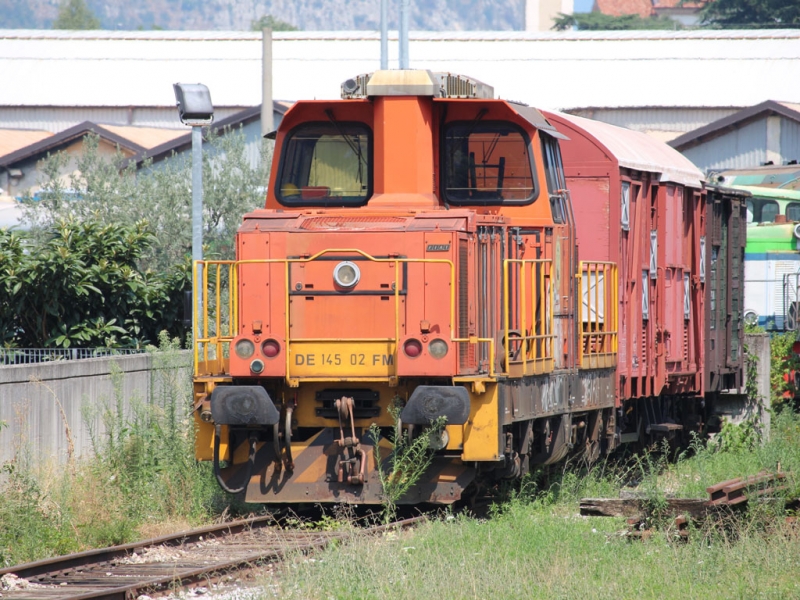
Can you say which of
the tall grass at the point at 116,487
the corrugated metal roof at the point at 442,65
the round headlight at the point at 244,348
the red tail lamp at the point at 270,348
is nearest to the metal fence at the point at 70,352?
the tall grass at the point at 116,487

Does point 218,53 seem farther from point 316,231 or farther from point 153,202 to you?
point 316,231

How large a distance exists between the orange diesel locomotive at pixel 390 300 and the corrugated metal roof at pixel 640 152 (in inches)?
74.8

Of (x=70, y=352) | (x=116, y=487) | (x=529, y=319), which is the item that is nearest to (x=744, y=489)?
(x=529, y=319)

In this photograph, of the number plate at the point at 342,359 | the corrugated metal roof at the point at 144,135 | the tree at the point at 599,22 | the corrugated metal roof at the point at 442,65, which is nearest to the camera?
the number plate at the point at 342,359

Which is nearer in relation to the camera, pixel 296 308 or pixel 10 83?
pixel 296 308

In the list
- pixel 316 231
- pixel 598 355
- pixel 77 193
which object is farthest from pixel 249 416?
pixel 77 193

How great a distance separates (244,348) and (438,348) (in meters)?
1.67

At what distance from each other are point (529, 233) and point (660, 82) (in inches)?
1612

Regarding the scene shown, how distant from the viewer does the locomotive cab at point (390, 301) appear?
10086 mm

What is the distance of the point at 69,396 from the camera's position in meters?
12.3

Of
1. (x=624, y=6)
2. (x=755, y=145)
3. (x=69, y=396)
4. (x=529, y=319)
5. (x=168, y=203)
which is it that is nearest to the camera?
(x=529, y=319)

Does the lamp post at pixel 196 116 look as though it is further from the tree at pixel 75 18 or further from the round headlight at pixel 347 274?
the tree at pixel 75 18

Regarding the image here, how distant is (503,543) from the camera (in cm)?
912

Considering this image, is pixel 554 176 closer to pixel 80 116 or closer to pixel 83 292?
pixel 83 292
